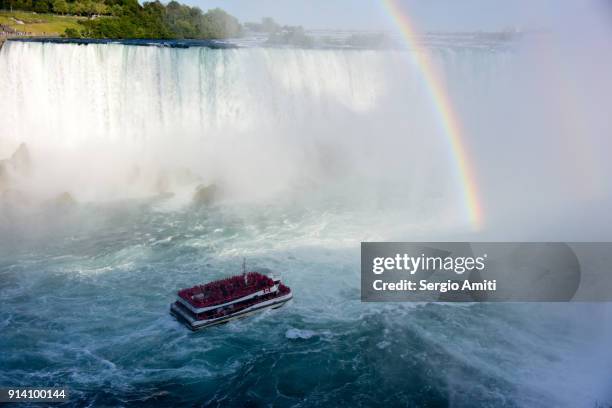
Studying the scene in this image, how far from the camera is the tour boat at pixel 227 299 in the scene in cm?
1805

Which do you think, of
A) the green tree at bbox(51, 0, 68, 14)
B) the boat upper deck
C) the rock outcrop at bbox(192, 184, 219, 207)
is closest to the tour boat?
the boat upper deck

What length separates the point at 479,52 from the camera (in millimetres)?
37938

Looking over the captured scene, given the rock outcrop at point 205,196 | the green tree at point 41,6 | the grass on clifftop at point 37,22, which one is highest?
the green tree at point 41,6

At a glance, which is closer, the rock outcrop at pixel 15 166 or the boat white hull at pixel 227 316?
the boat white hull at pixel 227 316

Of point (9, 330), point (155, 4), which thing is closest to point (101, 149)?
point (9, 330)

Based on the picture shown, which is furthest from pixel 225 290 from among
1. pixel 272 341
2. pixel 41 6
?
pixel 41 6

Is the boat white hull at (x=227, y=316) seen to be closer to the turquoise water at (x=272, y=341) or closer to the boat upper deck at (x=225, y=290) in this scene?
the turquoise water at (x=272, y=341)

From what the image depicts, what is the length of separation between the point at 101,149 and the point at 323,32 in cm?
4318

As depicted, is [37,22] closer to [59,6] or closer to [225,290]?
[59,6]

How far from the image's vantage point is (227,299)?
1830 cm

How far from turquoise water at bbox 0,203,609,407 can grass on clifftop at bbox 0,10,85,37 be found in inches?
992

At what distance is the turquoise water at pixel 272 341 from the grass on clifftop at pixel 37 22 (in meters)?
25.2

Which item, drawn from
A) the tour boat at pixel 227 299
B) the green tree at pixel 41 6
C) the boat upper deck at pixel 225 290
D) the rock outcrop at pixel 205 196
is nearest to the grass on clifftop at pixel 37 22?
the green tree at pixel 41 6

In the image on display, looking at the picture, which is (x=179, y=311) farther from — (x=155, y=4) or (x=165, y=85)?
(x=155, y=4)
